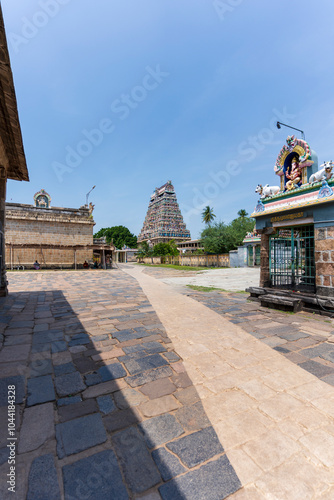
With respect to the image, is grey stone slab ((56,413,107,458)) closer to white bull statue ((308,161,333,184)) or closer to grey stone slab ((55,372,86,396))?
grey stone slab ((55,372,86,396))

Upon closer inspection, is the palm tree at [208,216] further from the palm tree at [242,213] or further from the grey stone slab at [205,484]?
the grey stone slab at [205,484]

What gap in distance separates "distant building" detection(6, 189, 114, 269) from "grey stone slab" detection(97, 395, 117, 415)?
2094 centimetres

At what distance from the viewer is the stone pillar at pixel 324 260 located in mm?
5310

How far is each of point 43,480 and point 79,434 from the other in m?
0.38

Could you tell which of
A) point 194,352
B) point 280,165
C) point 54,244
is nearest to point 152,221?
point 54,244

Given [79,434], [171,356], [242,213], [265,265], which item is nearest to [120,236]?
[242,213]

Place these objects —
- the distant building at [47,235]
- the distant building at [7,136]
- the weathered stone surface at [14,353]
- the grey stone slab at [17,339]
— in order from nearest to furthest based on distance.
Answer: the weathered stone surface at [14,353] < the grey stone slab at [17,339] < the distant building at [7,136] < the distant building at [47,235]

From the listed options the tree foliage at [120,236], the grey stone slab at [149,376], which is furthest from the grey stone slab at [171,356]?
the tree foliage at [120,236]

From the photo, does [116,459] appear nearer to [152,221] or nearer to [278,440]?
[278,440]

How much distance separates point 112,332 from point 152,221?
6147cm

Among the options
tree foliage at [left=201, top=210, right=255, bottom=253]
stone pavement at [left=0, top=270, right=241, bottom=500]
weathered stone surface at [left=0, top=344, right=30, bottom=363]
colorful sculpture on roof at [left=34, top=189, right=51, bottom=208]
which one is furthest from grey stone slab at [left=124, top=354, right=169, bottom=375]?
tree foliage at [left=201, top=210, right=255, bottom=253]

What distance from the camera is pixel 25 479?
56.4 inches

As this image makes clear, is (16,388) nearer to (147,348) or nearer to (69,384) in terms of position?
(69,384)

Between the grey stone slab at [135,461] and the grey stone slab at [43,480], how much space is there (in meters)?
0.40
